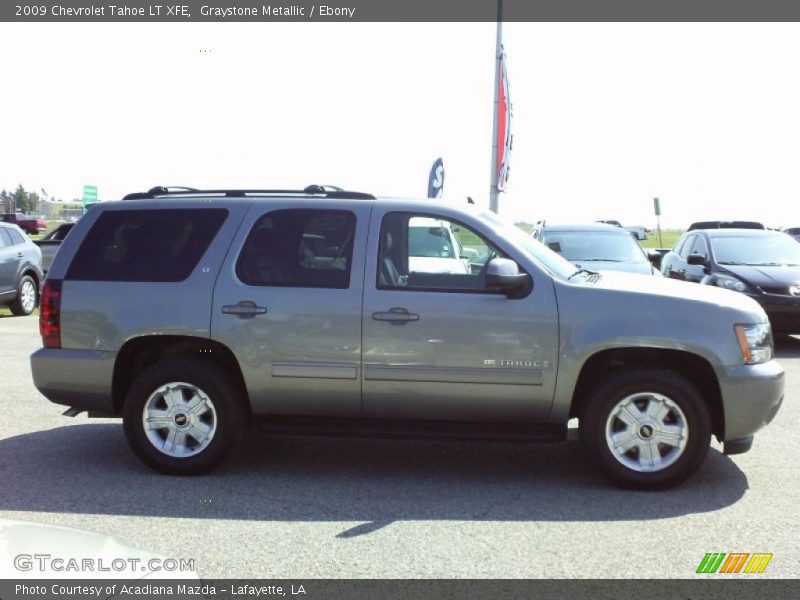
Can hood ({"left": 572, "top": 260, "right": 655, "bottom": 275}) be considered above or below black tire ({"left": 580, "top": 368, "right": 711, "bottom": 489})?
above

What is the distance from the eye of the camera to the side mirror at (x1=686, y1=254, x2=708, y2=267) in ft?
40.7

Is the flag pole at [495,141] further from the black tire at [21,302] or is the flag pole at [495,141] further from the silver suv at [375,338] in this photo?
the silver suv at [375,338]

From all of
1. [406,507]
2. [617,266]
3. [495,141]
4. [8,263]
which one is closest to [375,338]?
[406,507]

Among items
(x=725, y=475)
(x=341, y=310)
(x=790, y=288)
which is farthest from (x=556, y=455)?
(x=790, y=288)

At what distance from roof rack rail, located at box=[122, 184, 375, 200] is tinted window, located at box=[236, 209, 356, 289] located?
0.86 ft

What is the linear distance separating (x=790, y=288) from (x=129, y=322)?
30.1 feet

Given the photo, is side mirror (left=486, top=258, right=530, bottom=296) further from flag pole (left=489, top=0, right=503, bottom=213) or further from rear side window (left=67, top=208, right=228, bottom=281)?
flag pole (left=489, top=0, right=503, bottom=213)

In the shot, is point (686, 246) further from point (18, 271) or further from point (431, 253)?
point (18, 271)

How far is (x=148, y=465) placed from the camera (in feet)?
18.5

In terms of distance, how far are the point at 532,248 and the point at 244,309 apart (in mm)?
2015

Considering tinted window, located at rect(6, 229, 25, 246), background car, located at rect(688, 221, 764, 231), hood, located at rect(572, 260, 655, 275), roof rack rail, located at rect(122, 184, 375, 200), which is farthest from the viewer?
background car, located at rect(688, 221, 764, 231)

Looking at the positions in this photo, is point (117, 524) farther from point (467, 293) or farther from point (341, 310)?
point (467, 293)

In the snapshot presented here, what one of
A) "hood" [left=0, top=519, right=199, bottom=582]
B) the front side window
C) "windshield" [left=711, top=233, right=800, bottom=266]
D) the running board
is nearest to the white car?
the front side window

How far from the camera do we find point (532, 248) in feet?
19.0
